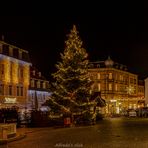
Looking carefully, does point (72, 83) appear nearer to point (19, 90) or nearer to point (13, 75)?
point (13, 75)

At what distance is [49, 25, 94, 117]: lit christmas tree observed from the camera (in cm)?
4662

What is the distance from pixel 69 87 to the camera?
154ft

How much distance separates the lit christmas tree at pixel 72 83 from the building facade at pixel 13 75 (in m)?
13.8

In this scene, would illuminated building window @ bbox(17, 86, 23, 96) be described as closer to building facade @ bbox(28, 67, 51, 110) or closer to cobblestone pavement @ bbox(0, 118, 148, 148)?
building facade @ bbox(28, 67, 51, 110)

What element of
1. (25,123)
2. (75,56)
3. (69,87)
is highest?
(75,56)

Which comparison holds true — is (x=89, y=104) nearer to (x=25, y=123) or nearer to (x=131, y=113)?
(x=25, y=123)

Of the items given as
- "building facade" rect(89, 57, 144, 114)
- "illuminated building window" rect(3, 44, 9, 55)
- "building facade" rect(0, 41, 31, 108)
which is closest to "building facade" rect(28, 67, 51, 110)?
"building facade" rect(0, 41, 31, 108)

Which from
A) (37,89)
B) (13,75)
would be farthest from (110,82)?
(13,75)

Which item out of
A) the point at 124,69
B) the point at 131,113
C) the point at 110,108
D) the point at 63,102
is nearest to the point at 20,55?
the point at 63,102

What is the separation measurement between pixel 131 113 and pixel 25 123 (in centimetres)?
3662

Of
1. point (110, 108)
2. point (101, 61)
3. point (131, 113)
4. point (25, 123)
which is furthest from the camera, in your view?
A: point (101, 61)

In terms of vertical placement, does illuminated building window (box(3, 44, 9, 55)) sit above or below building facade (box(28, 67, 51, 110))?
above

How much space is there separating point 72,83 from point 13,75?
678 inches

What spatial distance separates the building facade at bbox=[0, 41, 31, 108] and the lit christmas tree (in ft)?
45.3
